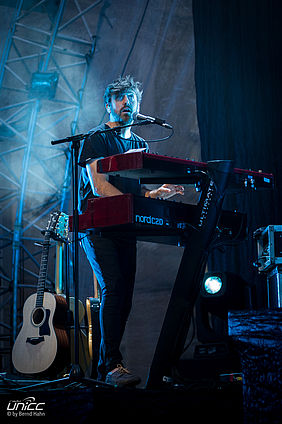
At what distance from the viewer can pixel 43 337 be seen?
371 cm

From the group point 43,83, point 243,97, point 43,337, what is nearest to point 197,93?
point 243,97

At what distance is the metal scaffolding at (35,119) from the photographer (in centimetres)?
564

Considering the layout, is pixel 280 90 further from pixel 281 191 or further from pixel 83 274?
pixel 83 274

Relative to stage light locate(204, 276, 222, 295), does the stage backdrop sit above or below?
above

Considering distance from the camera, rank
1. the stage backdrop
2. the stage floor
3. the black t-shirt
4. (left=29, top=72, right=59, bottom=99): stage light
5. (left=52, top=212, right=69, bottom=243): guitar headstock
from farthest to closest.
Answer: (left=29, top=72, right=59, bottom=99): stage light
(left=52, top=212, right=69, bottom=243): guitar headstock
the stage backdrop
the black t-shirt
the stage floor

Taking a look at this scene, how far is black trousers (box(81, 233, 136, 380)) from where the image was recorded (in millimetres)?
2383

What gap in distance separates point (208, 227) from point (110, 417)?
99 cm

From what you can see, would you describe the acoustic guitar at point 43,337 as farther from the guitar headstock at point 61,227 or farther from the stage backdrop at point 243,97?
the stage backdrop at point 243,97

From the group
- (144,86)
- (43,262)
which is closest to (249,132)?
(144,86)

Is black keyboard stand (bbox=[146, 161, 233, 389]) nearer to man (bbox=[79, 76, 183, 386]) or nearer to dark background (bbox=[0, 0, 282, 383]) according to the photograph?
man (bbox=[79, 76, 183, 386])

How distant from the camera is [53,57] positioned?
19.3 ft

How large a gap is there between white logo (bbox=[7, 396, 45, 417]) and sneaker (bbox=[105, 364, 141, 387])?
55 centimetres

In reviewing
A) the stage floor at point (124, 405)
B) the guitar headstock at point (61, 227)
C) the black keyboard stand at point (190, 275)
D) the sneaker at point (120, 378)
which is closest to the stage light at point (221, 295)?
the black keyboard stand at point (190, 275)

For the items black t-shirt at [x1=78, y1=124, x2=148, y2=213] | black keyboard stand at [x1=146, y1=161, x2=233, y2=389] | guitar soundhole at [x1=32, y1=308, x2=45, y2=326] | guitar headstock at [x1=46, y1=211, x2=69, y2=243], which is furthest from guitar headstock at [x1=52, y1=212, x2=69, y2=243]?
black keyboard stand at [x1=146, y1=161, x2=233, y2=389]
